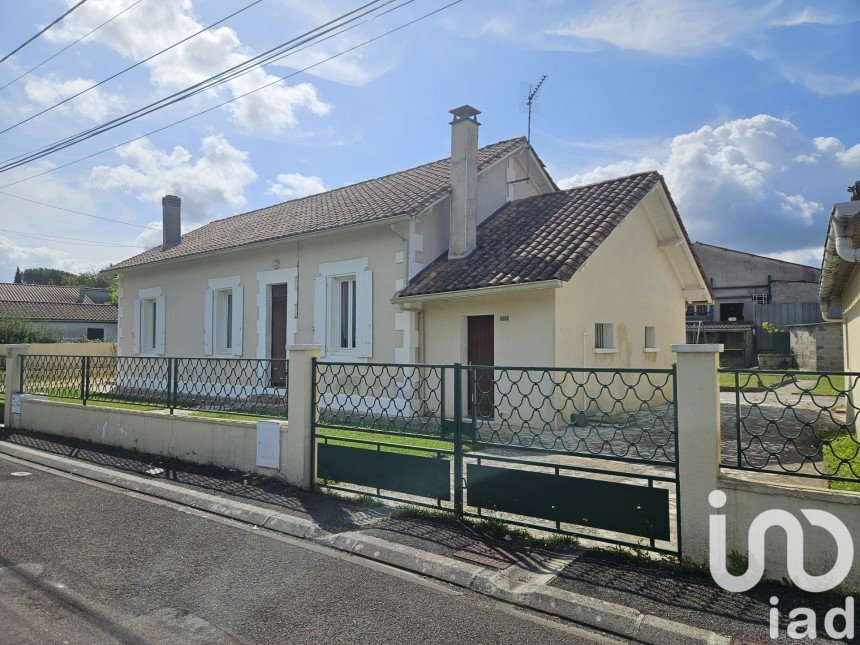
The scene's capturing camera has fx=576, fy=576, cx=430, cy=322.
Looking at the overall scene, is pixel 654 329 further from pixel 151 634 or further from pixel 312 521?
pixel 151 634

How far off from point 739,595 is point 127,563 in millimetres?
4365

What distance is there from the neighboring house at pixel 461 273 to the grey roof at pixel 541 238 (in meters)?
0.04

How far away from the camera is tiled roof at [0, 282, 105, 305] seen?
40.9m

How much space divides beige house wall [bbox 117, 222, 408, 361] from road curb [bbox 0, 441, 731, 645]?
5.75m

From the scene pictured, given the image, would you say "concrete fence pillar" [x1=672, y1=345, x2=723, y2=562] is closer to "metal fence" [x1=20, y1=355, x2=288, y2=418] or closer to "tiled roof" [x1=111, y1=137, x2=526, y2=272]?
"metal fence" [x1=20, y1=355, x2=288, y2=418]

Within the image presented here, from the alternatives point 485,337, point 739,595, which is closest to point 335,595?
point 739,595

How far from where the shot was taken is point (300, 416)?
6324 millimetres

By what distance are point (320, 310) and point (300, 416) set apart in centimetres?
661

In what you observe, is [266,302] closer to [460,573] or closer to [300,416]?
[300,416]

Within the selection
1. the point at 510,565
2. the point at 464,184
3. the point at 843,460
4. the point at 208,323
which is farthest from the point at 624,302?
the point at 208,323

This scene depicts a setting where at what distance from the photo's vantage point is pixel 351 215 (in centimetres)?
1272

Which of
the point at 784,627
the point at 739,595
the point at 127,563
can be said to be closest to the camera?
the point at 784,627

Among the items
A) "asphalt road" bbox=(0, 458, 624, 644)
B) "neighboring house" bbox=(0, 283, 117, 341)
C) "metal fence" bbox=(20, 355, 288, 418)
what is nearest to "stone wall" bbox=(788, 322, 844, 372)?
"metal fence" bbox=(20, 355, 288, 418)

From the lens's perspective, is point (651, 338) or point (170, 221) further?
point (170, 221)
